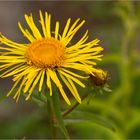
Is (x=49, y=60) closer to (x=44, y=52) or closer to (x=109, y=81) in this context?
(x=44, y=52)

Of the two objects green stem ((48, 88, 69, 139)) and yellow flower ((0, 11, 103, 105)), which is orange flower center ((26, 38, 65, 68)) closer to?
yellow flower ((0, 11, 103, 105))

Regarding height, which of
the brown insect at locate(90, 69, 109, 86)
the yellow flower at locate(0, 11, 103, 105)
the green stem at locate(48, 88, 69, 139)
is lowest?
the green stem at locate(48, 88, 69, 139)

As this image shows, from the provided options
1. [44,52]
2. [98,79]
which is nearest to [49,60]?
[44,52]

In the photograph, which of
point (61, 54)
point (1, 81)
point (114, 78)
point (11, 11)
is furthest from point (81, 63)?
point (11, 11)

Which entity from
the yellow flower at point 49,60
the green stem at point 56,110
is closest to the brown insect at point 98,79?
the yellow flower at point 49,60

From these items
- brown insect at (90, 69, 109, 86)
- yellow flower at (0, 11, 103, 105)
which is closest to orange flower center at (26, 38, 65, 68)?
yellow flower at (0, 11, 103, 105)
